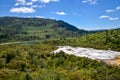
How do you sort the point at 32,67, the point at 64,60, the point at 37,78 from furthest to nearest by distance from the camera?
the point at 64,60, the point at 32,67, the point at 37,78

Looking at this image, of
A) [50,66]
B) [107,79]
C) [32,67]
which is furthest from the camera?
[50,66]

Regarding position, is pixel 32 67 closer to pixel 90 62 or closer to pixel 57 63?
pixel 57 63

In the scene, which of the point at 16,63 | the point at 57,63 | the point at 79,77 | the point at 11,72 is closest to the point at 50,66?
the point at 57,63

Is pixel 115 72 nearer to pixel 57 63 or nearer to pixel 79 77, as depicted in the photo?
pixel 79 77

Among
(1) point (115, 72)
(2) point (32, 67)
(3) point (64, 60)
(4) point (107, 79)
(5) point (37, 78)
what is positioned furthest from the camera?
(3) point (64, 60)

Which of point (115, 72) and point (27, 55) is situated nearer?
point (115, 72)

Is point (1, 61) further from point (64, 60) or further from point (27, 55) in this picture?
point (64, 60)

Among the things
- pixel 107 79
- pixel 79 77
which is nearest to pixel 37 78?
pixel 79 77

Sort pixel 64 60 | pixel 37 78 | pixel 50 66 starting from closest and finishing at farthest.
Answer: pixel 37 78 < pixel 50 66 < pixel 64 60

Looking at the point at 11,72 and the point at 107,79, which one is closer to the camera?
the point at 107,79
